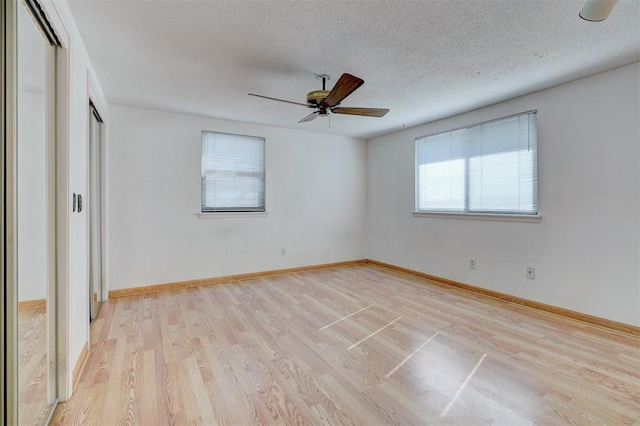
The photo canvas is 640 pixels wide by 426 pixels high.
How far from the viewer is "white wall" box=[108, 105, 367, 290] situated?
148 inches

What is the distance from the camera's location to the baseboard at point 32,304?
1266 mm

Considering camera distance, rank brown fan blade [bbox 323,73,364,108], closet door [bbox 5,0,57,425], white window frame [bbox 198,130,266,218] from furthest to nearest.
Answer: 1. white window frame [bbox 198,130,266,218]
2. brown fan blade [bbox 323,73,364,108]
3. closet door [bbox 5,0,57,425]

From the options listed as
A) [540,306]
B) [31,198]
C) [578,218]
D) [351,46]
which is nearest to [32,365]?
[31,198]

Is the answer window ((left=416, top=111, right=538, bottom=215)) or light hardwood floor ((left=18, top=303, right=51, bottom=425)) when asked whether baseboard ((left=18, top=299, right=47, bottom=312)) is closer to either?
light hardwood floor ((left=18, top=303, right=51, bottom=425))

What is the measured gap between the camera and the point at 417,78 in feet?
9.61

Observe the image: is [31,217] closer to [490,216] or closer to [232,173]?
[232,173]

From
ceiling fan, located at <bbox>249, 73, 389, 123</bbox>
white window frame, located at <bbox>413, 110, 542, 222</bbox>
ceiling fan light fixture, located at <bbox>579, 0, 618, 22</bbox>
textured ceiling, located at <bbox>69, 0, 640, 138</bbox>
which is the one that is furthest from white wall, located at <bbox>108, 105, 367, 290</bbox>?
ceiling fan light fixture, located at <bbox>579, 0, 618, 22</bbox>

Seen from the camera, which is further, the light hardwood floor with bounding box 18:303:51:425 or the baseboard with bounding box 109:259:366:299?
the baseboard with bounding box 109:259:366:299

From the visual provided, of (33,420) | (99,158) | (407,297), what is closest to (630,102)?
(407,297)

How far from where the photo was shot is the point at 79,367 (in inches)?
79.3

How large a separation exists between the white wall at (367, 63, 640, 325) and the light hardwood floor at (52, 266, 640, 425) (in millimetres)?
384

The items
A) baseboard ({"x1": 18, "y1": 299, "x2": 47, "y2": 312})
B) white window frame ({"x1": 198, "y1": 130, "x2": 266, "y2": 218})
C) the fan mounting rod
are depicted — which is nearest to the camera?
baseboard ({"x1": 18, "y1": 299, "x2": 47, "y2": 312})

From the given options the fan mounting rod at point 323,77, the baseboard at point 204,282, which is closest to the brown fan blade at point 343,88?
the fan mounting rod at point 323,77

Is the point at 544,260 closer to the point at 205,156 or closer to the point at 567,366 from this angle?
the point at 567,366
